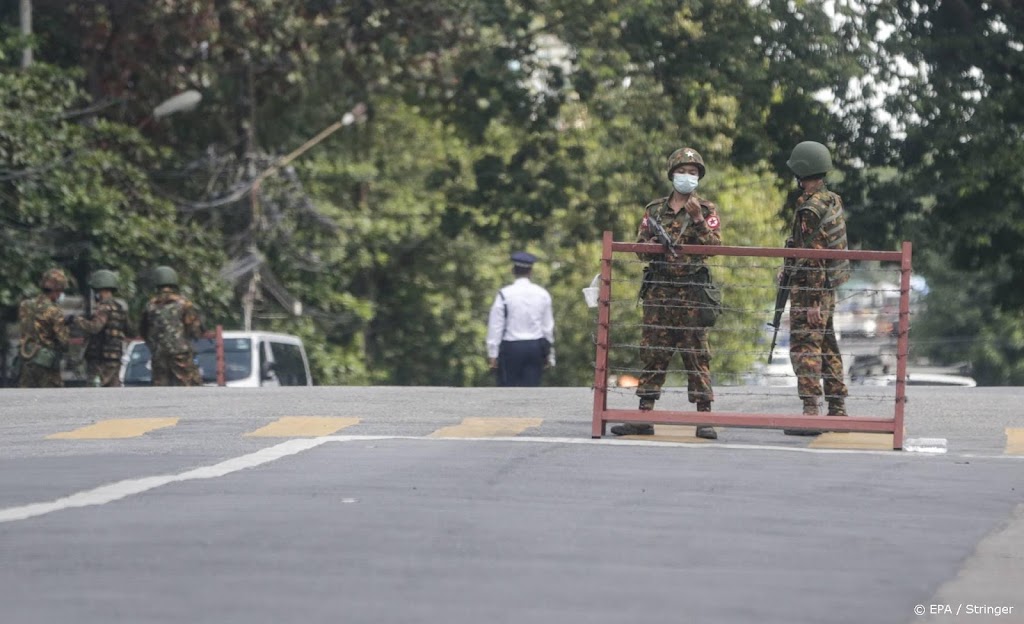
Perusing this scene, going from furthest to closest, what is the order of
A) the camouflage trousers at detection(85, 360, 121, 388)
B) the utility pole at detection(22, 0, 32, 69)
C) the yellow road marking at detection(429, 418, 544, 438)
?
the utility pole at detection(22, 0, 32, 69) → the camouflage trousers at detection(85, 360, 121, 388) → the yellow road marking at detection(429, 418, 544, 438)

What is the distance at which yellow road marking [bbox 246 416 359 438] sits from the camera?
13086mm

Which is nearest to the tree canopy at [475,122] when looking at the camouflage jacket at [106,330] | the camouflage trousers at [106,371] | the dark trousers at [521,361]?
the camouflage trousers at [106,371]

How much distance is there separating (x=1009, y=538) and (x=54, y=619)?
12.5ft

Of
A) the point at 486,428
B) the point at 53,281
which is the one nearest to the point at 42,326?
the point at 53,281

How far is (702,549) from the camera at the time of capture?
753 centimetres

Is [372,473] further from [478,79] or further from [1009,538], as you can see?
[478,79]

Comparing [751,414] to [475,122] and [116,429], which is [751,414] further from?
[475,122]

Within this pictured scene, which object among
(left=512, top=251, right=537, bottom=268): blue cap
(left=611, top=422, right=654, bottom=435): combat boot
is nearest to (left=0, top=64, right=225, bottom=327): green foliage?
(left=512, top=251, right=537, bottom=268): blue cap

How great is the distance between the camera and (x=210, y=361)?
2486 centimetres

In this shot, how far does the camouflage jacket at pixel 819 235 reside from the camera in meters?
13.0

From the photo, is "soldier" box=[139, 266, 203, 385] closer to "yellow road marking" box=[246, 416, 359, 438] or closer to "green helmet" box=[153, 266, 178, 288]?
"green helmet" box=[153, 266, 178, 288]

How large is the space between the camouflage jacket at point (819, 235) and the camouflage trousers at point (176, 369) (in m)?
10.0

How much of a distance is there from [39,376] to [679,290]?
11.2 m

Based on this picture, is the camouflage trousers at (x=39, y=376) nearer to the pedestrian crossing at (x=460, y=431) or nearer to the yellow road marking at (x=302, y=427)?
the pedestrian crossing at (x=460, y=431)
